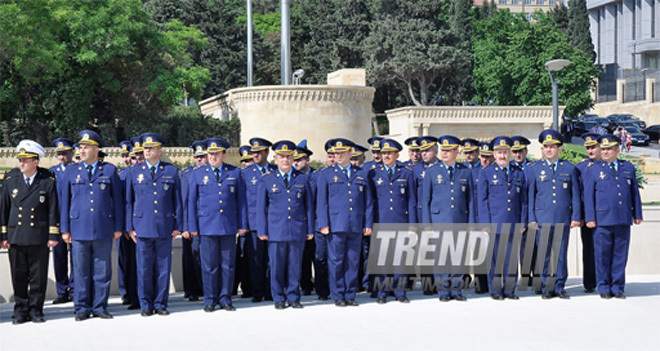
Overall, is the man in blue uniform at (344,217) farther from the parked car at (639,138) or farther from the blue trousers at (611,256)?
the parked car at (639,138)

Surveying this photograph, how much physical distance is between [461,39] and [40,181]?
5153 cm

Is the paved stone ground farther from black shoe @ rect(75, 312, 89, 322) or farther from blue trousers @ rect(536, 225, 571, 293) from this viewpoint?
blue trousers @ rect(536, 225, 571, 293)

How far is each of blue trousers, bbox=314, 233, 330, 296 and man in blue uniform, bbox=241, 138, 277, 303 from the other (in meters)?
0.62

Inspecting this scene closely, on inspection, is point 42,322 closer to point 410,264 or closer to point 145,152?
point 145,152

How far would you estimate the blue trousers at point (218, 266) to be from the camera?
33.1 feet

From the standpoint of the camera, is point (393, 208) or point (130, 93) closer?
point (393, 208)

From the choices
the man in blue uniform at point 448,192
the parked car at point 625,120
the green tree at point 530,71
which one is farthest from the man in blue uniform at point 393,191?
the parked car at point 625,120

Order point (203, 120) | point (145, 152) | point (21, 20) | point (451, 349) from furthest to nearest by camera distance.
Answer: point (203, 120) → point (21, 20) → point (145, 152) → point (451, 349)

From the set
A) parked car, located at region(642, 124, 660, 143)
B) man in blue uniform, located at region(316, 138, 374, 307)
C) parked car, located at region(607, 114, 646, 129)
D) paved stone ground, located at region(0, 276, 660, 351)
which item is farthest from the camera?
parked car, located at region(607, 114, 646, 129)

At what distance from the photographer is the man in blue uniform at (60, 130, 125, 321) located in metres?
9.58

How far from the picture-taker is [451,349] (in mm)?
7914

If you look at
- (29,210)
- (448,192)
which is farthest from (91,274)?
(448,192)

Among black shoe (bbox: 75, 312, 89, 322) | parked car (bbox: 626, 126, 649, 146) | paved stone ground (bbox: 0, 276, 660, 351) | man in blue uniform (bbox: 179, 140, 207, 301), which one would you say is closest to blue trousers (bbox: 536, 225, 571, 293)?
paved stone ground (bbox: 0, 276, 660, 351)

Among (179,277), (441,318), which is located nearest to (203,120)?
(179,277)
